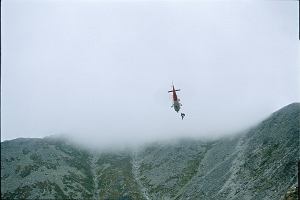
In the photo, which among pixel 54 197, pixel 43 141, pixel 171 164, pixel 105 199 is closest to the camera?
pixel 54 197

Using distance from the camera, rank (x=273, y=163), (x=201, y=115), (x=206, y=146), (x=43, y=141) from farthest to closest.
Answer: (x=201, y=115)
(x=43, y=141)
(x=206, y=146)
(x=273, y=163)

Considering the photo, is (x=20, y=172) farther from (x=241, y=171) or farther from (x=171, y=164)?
(x=241, y=171)

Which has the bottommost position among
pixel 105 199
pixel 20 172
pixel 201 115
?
pixel 105 199

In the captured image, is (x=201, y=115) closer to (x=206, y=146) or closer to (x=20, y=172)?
(x=206, y=146)

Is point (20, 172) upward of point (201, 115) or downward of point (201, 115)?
downward

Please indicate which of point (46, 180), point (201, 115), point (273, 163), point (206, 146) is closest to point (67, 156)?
point (46, 180)

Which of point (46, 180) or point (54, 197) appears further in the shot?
point (46, 180)
